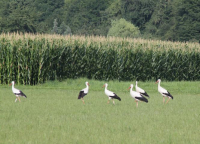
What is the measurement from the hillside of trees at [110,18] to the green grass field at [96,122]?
166ft

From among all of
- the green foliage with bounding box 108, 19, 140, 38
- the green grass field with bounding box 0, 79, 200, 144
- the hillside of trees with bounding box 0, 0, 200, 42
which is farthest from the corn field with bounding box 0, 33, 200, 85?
the green foliage with bounding box 108, 19, 140, 38

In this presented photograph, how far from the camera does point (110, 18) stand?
355ft

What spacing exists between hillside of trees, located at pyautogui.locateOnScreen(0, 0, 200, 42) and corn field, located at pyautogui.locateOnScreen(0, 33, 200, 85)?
33525 millimetres

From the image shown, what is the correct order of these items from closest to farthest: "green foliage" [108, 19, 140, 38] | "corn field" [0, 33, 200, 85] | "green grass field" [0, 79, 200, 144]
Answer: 1. "green grass field" [0, 79, 200, 144]
2. "corn field" [0, 33, 200, 85]
3. "green foliage" [108, 19, 140, 38]

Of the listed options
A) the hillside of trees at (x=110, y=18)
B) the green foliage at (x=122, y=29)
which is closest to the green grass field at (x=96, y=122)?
the hillside of trees at (x=110, y=18)

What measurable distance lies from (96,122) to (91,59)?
20.7 metres

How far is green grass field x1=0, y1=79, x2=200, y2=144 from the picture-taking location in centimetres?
1138

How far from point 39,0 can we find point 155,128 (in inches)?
4812

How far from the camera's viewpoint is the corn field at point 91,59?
103 feet

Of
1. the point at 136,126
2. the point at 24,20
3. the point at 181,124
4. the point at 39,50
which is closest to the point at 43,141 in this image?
the point at 136,126

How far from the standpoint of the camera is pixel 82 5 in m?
122

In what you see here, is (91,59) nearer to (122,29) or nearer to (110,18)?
(122,29)

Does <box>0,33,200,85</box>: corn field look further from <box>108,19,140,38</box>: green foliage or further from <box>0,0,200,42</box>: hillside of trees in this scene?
<box>108,19,140,38</box>: green foliage

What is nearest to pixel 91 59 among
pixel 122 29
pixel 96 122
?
pixel 96 122
